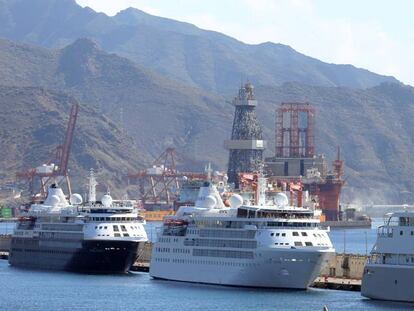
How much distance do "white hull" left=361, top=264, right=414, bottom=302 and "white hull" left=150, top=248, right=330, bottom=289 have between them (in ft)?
33.0

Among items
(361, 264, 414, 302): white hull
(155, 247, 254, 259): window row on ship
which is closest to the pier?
(155, 247, 254, 259): window row on ship

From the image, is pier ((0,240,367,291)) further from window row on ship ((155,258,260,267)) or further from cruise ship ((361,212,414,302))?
cruise ship ((361,212,414,302))

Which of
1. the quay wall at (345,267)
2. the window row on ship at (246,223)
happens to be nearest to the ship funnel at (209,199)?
the window row on ship at (246,223)

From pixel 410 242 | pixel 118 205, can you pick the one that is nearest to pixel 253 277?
pixel 410 242

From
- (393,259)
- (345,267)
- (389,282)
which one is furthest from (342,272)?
(389,282)

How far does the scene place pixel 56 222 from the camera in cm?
11944

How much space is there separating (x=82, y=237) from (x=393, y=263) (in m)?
38.8

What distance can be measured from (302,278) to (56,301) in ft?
48.9

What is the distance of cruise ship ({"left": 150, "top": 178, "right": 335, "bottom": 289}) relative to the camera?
92.6m

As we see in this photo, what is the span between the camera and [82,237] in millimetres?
114000

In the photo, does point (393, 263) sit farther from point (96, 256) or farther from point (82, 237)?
point (82, 237)

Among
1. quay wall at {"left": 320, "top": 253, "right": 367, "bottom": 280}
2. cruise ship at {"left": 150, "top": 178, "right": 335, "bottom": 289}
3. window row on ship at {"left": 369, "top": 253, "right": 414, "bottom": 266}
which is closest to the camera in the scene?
window row on ship at {"left": 369, "top": 253, "right": 414, "bottom": 266}

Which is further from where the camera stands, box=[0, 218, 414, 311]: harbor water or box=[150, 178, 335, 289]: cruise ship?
box=[150, 178, 335, 289]: cruise ship

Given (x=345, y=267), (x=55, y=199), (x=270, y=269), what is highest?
(x=55, y=199)
